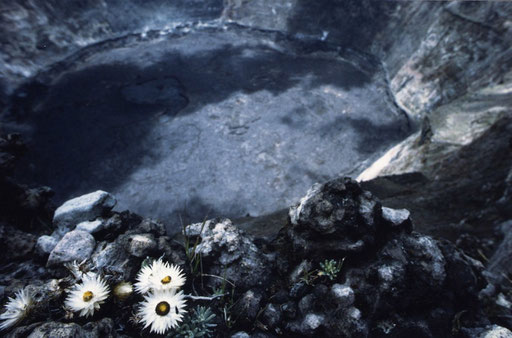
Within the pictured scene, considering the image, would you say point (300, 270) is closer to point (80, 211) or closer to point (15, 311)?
point (15, 311)

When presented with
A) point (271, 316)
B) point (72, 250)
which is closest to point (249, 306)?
point (271, 316)

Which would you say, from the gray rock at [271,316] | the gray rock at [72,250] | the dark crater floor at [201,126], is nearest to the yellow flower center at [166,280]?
the gray rock at [271,316]

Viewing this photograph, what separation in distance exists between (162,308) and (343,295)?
1.07 meters

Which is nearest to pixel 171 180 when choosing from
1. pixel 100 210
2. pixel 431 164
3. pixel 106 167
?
pixel 106 167

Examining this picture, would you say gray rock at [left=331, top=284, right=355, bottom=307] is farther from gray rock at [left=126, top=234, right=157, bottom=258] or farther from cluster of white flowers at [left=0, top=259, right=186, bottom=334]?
gray rock at [left=126, top=234, right=157, bottom=258]

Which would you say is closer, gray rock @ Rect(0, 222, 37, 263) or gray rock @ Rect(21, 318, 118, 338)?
gray rock @ Rect(21, 318, 118, 338)

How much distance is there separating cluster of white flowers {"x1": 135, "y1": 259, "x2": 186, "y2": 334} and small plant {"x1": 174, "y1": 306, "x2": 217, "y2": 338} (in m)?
0.07

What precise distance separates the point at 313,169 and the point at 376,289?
4.12 metres

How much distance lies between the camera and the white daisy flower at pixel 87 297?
54.3 inches

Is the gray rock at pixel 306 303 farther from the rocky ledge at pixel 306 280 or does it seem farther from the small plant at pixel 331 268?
the small plant at pixel 331 268

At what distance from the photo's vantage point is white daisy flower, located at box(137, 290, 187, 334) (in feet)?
4.36

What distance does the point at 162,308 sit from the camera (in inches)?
53.6

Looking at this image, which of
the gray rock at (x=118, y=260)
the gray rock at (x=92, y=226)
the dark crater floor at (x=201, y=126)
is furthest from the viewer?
the dark crater floor at (x=201, y=126)

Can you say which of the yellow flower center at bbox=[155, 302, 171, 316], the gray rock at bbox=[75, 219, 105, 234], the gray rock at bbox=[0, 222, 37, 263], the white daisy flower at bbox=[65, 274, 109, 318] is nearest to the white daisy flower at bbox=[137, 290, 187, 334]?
the yellow flower center at bbox=[155, 302, 171, 316]
